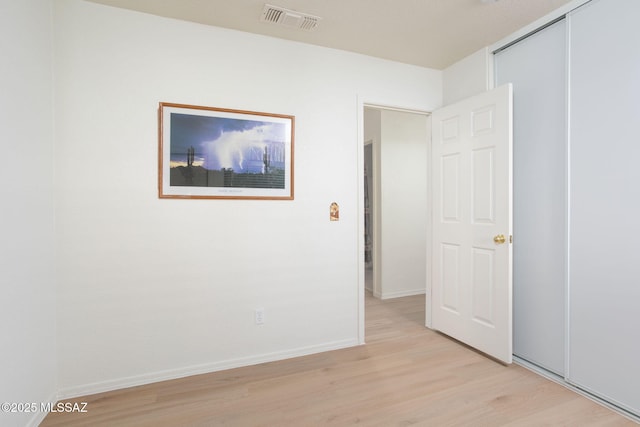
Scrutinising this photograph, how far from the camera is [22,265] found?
1622 millimetres

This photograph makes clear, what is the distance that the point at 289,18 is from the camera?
2.21m

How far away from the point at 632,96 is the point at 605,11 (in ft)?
1.90

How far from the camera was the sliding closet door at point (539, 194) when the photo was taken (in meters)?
2.17

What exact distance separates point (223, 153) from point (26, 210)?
1.17 metres

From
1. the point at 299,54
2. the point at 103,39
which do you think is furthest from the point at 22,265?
the point at 299,54

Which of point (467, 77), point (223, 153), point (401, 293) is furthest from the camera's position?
point (401, 293)

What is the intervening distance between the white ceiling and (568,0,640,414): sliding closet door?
0.41 meters

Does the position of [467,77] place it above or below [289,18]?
below

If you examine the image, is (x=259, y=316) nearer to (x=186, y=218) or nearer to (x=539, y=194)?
(x=186, y=218)

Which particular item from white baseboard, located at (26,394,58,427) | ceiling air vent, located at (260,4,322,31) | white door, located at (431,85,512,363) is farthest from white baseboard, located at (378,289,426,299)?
white baseboard, located at (26,394,58,427)

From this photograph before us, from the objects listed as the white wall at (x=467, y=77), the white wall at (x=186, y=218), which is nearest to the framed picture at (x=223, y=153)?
the white wall at (x=186, y=218)

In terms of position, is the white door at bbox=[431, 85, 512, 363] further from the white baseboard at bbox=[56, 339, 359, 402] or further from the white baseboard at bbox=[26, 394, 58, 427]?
the white baseboard at bbox=[26, 394, 58, 427]

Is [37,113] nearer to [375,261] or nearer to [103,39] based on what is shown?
[103,39]


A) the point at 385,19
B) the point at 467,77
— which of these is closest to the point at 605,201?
the point at 467,77
